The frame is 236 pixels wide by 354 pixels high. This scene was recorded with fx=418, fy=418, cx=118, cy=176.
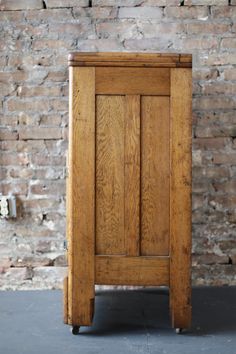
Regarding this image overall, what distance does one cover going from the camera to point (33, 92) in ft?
8.59

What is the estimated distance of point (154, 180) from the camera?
1987mm

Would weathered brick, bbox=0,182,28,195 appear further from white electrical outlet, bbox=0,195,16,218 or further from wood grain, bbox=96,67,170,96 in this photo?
wood grain, bbox=96,67,170,96

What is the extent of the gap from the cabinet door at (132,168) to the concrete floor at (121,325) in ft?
1.26

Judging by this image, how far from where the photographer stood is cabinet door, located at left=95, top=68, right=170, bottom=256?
1964 millimetres

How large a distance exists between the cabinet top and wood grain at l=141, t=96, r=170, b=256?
0.17 m

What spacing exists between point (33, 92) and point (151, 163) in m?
1.05

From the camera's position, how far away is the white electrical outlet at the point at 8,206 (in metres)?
2.58

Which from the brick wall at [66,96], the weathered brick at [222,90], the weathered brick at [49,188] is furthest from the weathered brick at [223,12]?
the weathered brick at [49,188]

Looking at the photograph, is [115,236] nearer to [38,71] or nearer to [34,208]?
[34,208]

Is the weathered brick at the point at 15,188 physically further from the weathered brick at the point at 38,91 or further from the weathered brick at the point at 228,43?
the weathered brick at the point at 228,43

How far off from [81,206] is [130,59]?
2.38 feet

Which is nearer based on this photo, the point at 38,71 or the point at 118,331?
the point at 118,331

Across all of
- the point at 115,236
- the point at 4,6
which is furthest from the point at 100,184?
the point at 4,6

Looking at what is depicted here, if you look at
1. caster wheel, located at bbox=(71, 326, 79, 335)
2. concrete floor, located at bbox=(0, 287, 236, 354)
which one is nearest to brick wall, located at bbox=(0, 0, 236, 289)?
concrete floor, located at bbox=(0, 287, 236, 354)
